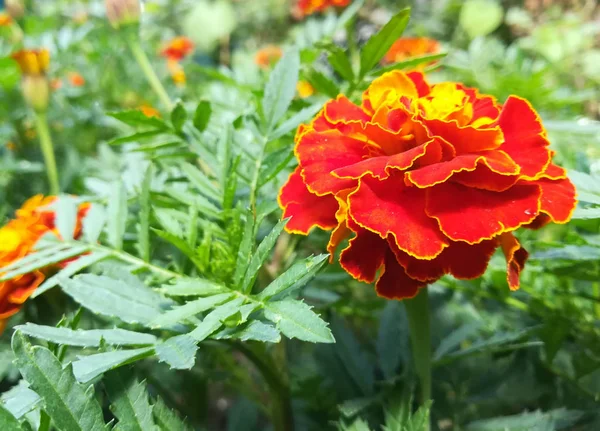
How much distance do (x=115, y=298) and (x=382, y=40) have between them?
33cm

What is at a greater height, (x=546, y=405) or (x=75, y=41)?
(x=75, y=41)

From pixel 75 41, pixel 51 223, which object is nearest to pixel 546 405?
pixel 51 223

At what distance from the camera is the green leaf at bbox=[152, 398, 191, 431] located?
0.35 meters

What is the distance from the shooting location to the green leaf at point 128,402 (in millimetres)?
328

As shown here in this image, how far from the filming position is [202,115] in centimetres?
50

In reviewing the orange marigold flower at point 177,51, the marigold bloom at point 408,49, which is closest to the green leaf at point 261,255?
the marigold bloom at point 408,49

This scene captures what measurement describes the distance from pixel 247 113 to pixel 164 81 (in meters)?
0.85

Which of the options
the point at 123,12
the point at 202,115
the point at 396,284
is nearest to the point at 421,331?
the point at 396,284

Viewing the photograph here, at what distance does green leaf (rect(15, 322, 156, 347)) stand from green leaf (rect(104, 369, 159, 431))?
25mm

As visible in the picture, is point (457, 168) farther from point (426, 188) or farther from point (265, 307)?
point (265, 307)

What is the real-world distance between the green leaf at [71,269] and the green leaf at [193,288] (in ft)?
0.35

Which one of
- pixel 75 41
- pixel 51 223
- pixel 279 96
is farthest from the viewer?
pixel 75 41

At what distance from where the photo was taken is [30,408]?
32 centimetres

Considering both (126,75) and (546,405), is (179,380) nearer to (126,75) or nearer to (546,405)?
(546,405)
